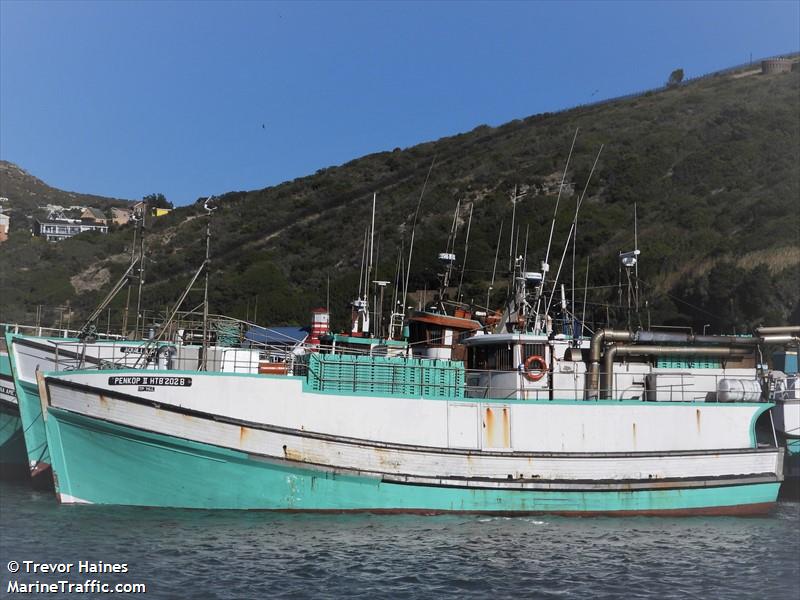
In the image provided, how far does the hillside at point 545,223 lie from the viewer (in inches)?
1858

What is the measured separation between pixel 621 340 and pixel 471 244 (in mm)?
37664

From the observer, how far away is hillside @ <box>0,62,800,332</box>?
4719 cm

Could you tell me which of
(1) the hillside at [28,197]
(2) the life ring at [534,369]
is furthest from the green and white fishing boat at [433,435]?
(1) the hillside at [28,197]

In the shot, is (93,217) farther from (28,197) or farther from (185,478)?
(185,478)

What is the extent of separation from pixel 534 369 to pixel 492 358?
4.15 ft

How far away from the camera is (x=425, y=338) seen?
26.0 meters

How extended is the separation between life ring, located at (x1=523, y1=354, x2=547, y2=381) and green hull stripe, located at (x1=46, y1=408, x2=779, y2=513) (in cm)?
435

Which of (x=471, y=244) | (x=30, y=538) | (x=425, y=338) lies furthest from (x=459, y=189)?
(x=30, y=538)

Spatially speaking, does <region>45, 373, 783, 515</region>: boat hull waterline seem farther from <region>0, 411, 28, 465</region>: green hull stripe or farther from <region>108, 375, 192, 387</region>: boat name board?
<region>0, 411, 28, 465</region>: green hull stripe

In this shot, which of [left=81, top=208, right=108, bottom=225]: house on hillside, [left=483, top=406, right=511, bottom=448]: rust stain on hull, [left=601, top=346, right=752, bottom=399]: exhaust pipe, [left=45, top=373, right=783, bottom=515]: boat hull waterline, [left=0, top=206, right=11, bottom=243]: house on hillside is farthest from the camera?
[left=81, top=208, right=108, bottom=225]: house on hillside

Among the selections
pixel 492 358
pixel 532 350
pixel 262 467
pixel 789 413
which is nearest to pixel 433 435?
pixel 492 358

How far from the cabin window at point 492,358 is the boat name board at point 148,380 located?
825cm

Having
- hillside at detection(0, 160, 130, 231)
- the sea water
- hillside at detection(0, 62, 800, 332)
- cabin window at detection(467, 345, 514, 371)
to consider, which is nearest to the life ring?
cabin window at detection(467, 345, 514, 371)

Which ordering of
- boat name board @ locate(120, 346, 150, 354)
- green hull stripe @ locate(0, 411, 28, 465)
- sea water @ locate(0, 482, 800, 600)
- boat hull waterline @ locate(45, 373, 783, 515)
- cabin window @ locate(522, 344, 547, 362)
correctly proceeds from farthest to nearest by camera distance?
1. green hull stripe @ locate(0, 411, 28, 465)
2. cabin window @ locate(522, 344, 547, 362)
3. boat name board @ locate(120, 346, 150, 354)
4. boat hull waterline @ locate(45, 373, 783, 515)
5. sea water @ locate(0, 482, 800, 600)
